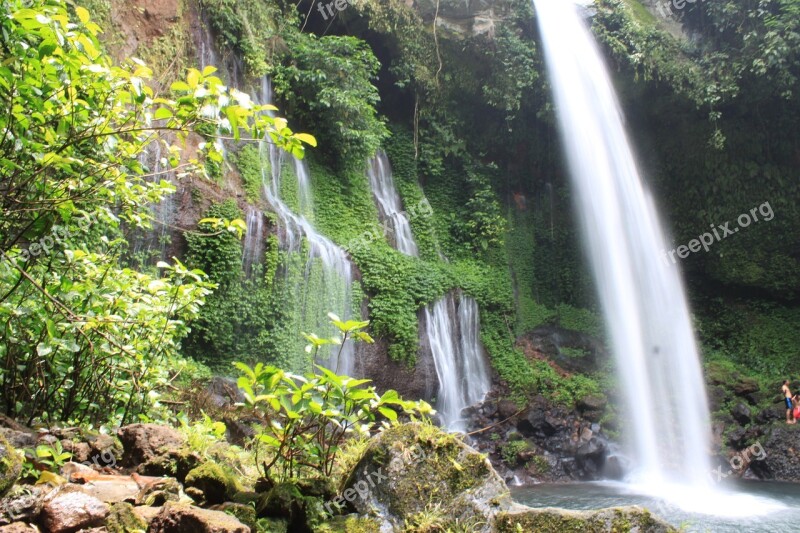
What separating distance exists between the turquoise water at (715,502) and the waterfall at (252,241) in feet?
Answer: 19.3

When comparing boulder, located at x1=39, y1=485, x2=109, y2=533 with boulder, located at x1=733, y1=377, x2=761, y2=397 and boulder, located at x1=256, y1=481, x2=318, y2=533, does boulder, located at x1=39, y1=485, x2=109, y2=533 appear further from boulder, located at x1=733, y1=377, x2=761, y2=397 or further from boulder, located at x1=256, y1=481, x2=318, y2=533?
boulder, located at x1=733, y1=377, x2=761, y2=397

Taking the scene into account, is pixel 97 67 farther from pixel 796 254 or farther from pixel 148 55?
pixel 796 254

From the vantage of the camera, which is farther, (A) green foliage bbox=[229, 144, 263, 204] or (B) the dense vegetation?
(A) green foliage bbox=[229, 144, 263, 204]

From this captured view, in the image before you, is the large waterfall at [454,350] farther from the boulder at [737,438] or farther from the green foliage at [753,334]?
the green foliage at [753,334]

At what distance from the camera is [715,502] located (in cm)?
842

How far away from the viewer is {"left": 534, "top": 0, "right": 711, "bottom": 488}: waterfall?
1188cm

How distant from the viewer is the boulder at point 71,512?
2.03 m

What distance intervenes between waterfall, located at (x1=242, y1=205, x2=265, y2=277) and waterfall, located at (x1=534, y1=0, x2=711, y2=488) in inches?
339

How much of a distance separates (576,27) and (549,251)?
6.01 meters

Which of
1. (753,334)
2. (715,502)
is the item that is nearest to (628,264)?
(753,334)

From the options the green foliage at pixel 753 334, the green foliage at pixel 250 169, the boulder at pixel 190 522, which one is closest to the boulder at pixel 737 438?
the green foliage at pixel 753 334

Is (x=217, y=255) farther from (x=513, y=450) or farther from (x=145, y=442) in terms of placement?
(x=513, y=450)

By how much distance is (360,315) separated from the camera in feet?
34.6

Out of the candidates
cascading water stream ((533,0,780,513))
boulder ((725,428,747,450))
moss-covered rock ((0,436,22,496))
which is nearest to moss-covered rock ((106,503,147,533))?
moss-covered rock ((0,436,22,496))
